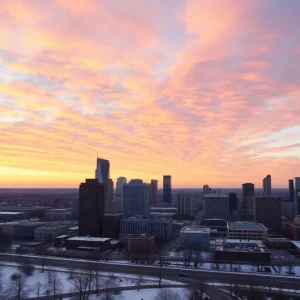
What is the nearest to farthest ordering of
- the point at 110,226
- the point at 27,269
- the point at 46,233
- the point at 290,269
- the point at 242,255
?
the point at 27,269 < the point at 290,269 < the point at 242,255 < the point at 110,226 < the point at 46,233

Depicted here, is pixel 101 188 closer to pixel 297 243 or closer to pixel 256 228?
pixel 256 228

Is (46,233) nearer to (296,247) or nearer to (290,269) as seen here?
(296,247)

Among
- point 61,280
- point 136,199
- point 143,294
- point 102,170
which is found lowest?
point 143,294

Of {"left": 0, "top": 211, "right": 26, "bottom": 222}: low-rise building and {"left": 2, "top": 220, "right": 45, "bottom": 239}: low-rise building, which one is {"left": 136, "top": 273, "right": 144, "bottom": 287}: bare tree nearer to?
{"left": 2, "top": 220, "right": 45, "bottom": 239}: low-rise building

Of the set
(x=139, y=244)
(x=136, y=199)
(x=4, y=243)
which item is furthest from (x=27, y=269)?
(x=136, y=199)

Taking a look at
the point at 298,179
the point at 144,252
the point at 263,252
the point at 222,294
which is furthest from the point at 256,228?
the point at 298,179

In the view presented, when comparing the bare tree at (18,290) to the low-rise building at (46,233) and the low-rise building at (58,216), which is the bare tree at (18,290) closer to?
the low-rise building at (46,233)

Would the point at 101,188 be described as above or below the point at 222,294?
above
